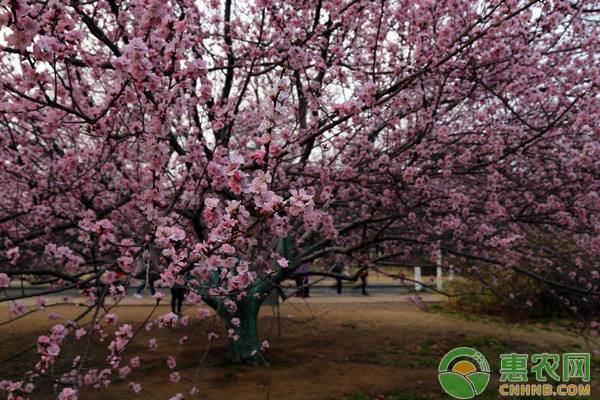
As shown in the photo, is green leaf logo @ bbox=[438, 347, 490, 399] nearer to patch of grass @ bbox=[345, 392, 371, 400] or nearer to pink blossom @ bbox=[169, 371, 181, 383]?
patch of grass @ bbox=[345, 392, 371, 400]

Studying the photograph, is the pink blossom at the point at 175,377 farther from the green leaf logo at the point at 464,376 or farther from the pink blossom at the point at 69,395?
the green leaf logo at the point at 464,376

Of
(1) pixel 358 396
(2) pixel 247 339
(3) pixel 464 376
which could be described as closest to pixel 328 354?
(2) pixel 247 339

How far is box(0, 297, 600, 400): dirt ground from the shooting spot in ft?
22.4

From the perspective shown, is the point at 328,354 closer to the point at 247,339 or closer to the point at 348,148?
the point at 247,339

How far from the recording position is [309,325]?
12.0m

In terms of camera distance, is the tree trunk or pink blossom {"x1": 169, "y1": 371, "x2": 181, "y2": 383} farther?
the tree trunk

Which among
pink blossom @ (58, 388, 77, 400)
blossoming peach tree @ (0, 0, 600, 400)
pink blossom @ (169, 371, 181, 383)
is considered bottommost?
pink blossom @ (169, 371, 181, 383)

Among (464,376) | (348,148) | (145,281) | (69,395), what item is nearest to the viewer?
(145,281)

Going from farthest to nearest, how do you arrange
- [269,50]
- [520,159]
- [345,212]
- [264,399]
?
[345,212] → [520,159] → [269,50] → [264,399]

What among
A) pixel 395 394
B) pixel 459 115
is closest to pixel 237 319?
pixel 395 394

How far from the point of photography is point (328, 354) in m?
9.02

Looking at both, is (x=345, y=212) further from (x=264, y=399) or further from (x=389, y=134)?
(x=264, y=399)

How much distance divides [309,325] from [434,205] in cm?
595

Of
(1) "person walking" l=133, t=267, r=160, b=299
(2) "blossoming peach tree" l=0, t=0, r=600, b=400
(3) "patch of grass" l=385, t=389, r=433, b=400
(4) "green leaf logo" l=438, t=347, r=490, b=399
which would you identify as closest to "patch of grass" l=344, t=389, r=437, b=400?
(3) "patch of grass" l=385, t=389, r=433, b=400
